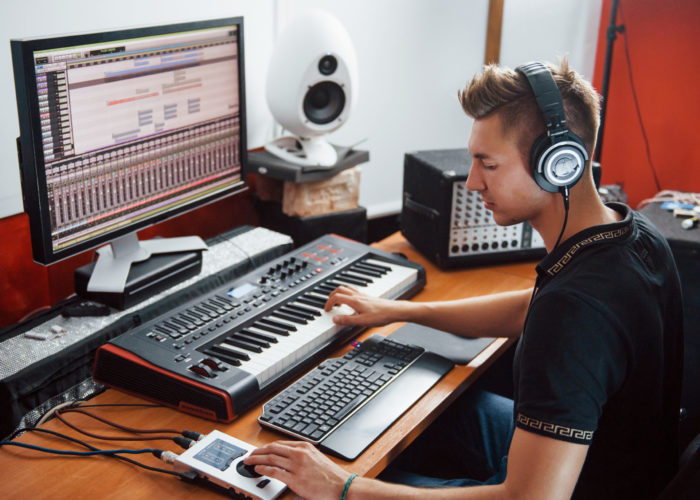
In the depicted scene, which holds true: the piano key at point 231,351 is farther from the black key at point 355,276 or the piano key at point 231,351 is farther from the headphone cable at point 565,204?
the headphone cable at point 565,204

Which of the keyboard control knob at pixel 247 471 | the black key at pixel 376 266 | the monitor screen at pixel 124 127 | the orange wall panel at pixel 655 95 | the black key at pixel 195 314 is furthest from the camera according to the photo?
the orange wall panel at pixel 655 95

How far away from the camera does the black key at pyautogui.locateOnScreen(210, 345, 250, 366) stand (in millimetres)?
1338

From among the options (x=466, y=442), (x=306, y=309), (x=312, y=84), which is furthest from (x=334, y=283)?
(x=312, y=84)

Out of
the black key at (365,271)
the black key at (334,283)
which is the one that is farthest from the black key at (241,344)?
the black key at (365,271)

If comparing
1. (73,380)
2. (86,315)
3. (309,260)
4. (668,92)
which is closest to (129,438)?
(73,380)

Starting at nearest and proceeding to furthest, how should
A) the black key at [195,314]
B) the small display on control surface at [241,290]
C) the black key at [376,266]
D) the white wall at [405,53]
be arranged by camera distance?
the black key at [195,314] < the small display on control surface at [241,290] < the black key at [376,266] < the white wall at [405,53]

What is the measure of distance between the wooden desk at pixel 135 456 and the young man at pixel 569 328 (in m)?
0.12

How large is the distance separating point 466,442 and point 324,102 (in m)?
0.97

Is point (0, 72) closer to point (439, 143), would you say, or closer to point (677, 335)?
point (677, 335)

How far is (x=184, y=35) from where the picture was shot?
1.56m

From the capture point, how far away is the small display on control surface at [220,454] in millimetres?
1102

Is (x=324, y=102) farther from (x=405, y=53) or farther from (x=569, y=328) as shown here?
(x=569, y=328)

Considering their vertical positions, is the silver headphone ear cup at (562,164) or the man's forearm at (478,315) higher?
the silver headphone ear cup at (562,164)

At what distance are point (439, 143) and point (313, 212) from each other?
101 cm
